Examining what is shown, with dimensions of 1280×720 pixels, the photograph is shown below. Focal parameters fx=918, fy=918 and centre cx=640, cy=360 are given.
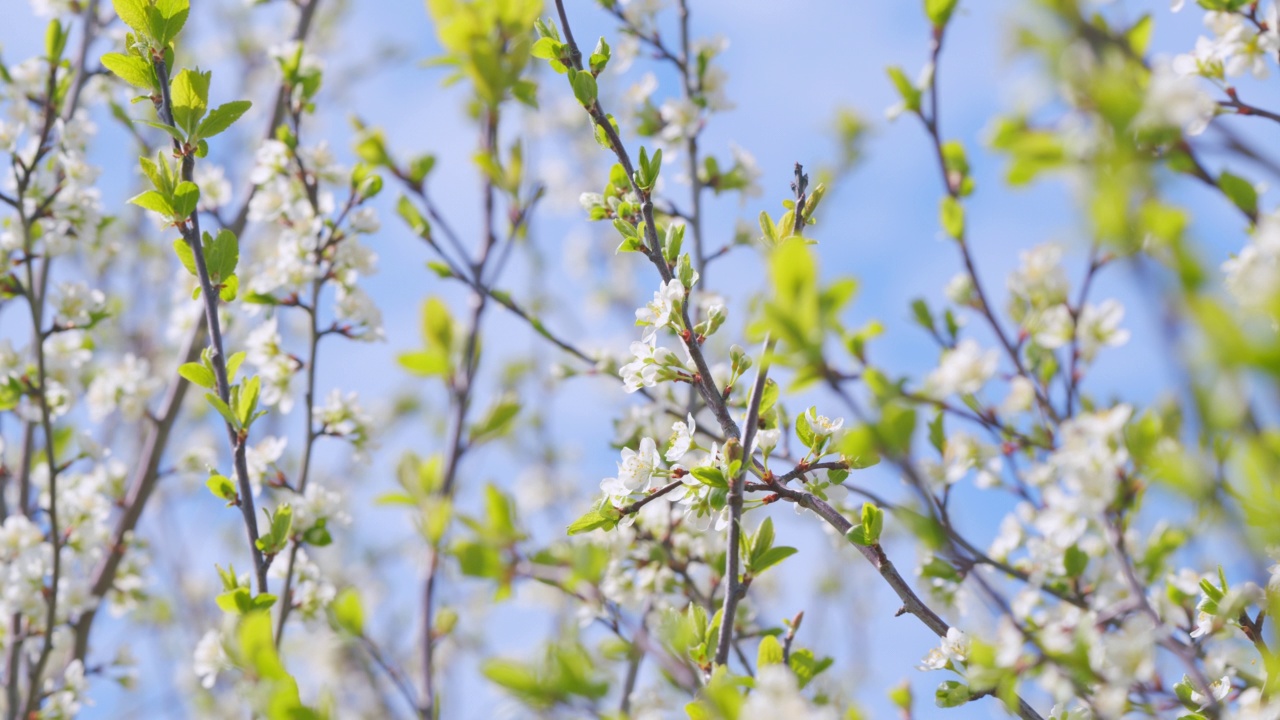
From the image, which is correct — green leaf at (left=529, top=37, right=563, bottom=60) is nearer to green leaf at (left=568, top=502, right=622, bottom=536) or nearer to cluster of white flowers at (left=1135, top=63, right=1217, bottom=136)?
green leaf at (left=568, top=502, right=622, bottom=536)

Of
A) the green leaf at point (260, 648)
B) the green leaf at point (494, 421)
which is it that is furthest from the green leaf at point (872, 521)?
the green leaf at point (260, 648)

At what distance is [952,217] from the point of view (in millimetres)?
1770

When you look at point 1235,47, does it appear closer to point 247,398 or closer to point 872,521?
point 872,521

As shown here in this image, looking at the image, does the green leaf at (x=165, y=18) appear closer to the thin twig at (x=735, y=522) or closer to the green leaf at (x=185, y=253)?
the green leaf at (x=185, y=253)

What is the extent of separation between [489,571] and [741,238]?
1839 millimetres

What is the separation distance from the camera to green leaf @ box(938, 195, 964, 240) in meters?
1.75

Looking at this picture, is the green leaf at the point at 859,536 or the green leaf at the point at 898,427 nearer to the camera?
the green leaf at the point at 898,427

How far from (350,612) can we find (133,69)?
3.25 ft

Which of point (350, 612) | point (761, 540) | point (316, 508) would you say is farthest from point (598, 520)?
point (316, 508)

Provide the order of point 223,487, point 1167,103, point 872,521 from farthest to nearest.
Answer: point 223,487 < point 872,521 < point 1167,103

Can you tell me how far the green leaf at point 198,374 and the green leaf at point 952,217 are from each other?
1.37 meters

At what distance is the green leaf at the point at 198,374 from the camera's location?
5.06 ft

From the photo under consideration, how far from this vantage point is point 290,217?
7.88 ft

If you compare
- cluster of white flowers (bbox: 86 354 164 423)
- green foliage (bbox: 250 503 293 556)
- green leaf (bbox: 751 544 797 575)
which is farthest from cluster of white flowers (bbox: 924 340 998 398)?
cluster of white flowers (bbox: 86 354 164 423)
